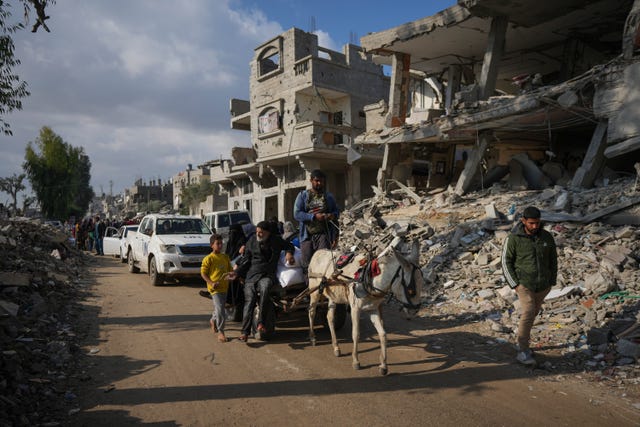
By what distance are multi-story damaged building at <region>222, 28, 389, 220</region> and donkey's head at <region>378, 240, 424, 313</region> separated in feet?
58.0

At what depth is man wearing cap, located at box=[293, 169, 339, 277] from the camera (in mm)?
6758

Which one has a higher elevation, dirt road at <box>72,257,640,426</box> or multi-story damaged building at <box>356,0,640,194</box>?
multi-story damaged building at <box>356,0,640,194</box>

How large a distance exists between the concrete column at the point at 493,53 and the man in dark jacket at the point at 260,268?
11849 mm

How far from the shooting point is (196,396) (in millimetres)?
4441

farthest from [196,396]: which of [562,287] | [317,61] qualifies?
[317,61]

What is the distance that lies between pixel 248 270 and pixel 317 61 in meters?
20.5

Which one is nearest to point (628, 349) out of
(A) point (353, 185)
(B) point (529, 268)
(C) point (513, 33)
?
(B) point (529, 268)

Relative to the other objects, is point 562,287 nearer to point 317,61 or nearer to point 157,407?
point 157,407

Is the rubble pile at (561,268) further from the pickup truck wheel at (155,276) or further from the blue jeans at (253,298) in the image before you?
the pickup truck wheel at (155,276)

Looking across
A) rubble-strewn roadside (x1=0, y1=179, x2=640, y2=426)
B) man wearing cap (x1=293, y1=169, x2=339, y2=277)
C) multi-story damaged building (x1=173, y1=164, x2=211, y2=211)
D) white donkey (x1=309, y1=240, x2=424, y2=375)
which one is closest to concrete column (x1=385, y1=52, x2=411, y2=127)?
rubble-strewn roadside (x1=0, y1=179, x2=640, y2=426)

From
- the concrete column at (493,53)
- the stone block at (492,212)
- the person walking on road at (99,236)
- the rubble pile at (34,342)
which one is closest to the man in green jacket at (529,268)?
the rubble pile at (34,342)

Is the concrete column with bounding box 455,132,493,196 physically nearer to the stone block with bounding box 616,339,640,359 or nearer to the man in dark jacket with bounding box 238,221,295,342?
the stone block with bounding box 616,339,640,359

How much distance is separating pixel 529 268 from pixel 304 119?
2128cm

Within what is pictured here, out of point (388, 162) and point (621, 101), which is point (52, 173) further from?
point (621, 101)
